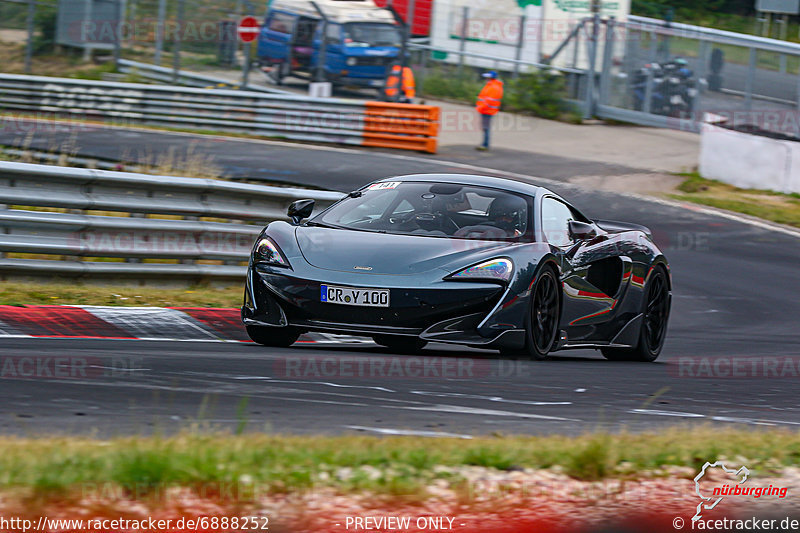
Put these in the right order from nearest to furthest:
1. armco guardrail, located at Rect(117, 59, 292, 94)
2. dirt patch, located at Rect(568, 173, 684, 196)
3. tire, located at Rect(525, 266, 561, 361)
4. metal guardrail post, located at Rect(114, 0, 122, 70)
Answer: tire, located at Rect(525, 266, 561, 361)
dirt patch, located at Rect(568, 173, 684, 196)
armco guardrail, located at Rect(117, 59, 292, 94)
metal guardrail post, located at Rect(114, 0, 122, 70)

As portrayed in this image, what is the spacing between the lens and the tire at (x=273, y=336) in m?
8.22

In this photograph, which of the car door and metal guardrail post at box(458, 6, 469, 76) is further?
metal guardrail post at box(458, 6, 469, 76)

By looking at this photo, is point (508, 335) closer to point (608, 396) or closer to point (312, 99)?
point (608, 396)

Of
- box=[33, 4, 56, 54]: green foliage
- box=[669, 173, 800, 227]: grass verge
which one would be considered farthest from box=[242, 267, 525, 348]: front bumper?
box=[33, 4, 56, 54]: green foliage

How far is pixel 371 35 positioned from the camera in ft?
99.0

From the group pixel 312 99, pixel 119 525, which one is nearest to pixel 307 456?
pixel 119 525

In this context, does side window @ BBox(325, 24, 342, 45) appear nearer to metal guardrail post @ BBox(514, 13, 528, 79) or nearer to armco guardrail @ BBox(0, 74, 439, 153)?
armco guardrail @ BBox(0, 74, 439, 153)

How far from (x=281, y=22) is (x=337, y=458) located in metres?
26.8

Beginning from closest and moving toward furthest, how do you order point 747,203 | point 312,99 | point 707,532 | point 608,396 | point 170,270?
point 707,532
point 608,396
point 170,270
point 747,203
point 312,99

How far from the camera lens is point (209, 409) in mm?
5371

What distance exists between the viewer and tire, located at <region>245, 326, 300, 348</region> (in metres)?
8.22

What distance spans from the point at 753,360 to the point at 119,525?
287 inches

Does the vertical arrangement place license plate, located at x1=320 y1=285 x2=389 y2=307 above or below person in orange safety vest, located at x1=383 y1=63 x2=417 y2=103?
below

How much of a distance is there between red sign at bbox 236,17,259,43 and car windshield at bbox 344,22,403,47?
219 centimetres
